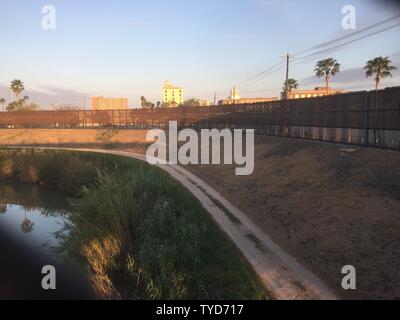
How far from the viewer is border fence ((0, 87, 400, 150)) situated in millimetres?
21203

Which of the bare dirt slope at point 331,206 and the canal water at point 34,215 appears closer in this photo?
the bare dirt slope at point 331,206

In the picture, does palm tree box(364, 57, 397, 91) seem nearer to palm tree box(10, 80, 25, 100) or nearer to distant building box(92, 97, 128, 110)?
Answer: palm tree box(10, 80, 25, 100)

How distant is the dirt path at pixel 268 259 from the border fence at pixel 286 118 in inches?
364

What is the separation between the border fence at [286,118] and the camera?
69.6 ft

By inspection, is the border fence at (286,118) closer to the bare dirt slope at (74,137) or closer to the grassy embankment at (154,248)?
the bare dirt slope at (74,137)

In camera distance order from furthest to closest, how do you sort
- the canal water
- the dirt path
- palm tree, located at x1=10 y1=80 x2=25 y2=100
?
palm tree, located at x1=10 y1=80 x2=25 y2=100 < the canal water < the dirt path

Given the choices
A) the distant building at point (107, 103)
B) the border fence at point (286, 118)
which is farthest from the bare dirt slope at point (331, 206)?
the distant building at point (107, 103)

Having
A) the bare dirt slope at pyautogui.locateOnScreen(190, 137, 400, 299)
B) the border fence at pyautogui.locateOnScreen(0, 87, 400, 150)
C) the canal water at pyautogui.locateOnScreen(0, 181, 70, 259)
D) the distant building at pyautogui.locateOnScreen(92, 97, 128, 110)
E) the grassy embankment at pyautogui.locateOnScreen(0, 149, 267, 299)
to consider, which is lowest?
the canal water at pyautogui.locateOnScreen(0, 181, 70, 259)

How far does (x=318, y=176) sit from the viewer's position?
19.8 metres

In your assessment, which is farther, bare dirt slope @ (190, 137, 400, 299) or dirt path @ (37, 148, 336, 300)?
bare dirt slope @ (190, 137, 400, 299)

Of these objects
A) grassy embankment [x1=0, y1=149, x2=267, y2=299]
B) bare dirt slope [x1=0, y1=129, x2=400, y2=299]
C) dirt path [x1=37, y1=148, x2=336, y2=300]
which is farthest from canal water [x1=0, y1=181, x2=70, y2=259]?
bare dirt slope [x1=0, y1=129, x2=400, y2=299]

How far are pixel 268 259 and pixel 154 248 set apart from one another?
4.23 m

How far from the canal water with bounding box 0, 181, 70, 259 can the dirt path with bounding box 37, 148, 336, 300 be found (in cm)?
830

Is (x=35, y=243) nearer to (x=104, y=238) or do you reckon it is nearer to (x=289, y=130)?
(x=104, y=238)
